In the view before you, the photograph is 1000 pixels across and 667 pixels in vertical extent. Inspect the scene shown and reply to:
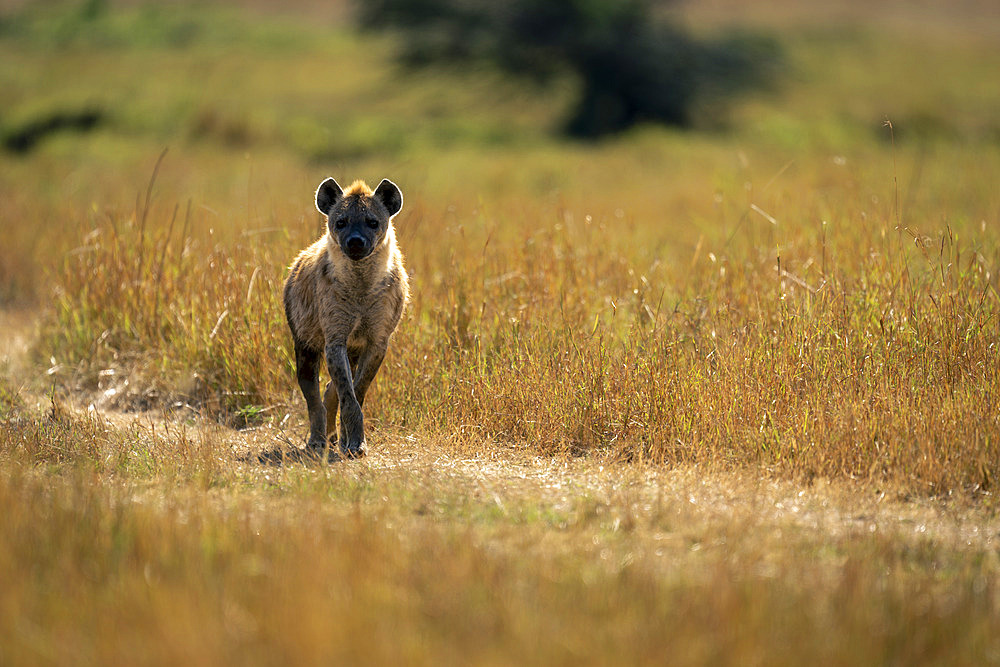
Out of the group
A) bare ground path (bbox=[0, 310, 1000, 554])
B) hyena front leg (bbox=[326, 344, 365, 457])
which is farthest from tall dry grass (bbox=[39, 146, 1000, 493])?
hyena front leg (bbox=[326, 344, 365, 457])

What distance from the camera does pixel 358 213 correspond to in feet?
16.4

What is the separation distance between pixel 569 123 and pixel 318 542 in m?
16.5

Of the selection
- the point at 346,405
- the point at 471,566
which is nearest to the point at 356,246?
the point at 346,405

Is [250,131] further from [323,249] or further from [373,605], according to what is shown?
[373,605]

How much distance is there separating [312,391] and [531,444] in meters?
1.14

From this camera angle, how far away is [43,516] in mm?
3637

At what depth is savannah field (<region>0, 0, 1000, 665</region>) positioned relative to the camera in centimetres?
294


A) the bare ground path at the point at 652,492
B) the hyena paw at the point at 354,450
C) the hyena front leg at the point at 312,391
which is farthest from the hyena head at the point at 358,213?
the bare ground path at the point at 652,492

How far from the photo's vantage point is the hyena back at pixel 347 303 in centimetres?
489

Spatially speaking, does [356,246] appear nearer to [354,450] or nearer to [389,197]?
[389,197]

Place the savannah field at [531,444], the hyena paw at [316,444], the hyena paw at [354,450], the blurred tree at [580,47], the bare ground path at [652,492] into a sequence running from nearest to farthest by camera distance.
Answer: the savannah field at [531,444] → the bare ground path at [652,492] → the hyena paw at [354,450] → the hyena paw at [316,444] → the blurred tree at [580,47]

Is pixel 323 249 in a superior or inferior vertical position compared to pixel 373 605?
superior

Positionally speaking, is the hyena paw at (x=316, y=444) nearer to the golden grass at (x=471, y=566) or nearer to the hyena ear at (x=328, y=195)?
the golden grass at (x=471, y=566)

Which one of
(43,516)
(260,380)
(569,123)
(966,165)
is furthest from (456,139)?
(43,516)
